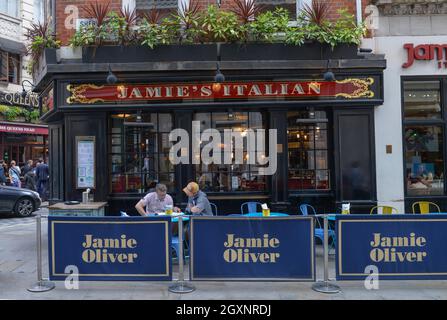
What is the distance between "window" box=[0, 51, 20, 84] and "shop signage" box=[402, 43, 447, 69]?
810 inches

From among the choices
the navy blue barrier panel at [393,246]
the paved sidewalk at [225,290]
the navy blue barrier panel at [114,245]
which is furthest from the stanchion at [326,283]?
the navy blue barrier panel at [114,245]

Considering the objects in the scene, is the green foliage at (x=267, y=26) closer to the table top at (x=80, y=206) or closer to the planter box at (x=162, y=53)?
Result: the planter box at (x=162, y=53)

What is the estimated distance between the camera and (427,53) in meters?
8.88

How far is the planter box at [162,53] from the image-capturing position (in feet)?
28.2

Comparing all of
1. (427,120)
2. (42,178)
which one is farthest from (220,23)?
(42,178)

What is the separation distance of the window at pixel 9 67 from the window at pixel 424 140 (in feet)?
67.9

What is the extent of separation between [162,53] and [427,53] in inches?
212

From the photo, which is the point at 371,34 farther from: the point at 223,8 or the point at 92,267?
the point at 92,267

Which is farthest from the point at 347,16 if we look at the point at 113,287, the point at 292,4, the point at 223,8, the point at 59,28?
the point at 113,287

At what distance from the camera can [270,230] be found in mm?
5629

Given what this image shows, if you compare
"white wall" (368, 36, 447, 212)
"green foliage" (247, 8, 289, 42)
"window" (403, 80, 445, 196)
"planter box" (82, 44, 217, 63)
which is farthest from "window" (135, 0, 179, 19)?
"window" (403, 80, 445, 196)

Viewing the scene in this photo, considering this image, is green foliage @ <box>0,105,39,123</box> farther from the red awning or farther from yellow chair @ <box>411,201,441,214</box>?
yellow chair @ <box>411,201,441,214</box>

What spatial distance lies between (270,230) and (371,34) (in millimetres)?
5435

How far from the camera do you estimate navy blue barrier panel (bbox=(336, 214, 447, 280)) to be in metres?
5.56
